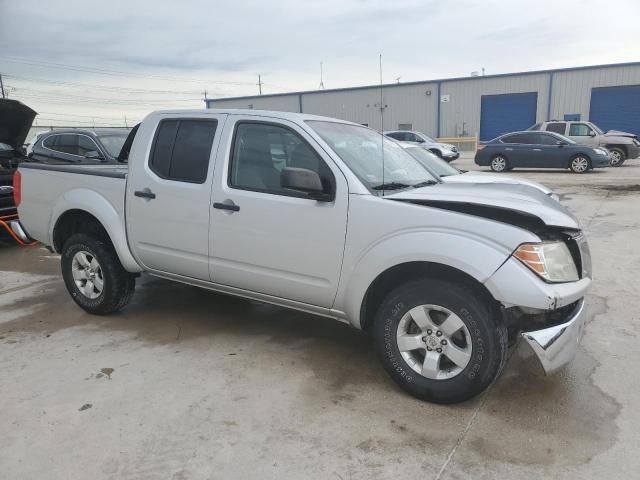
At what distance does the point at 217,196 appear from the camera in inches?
145

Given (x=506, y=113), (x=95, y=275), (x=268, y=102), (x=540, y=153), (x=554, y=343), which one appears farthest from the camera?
(x=268, y=102)

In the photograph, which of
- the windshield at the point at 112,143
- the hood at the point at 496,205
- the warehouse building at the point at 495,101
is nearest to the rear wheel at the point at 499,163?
the warehouse building at the point at 495,101

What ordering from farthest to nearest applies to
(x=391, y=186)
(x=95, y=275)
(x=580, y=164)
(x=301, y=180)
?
(x=580, y=164)
(x=95, y=275)
(x=391, y=186)
(x=301, y=180)

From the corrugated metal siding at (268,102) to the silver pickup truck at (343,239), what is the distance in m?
39.2

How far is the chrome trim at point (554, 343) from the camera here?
→ 271 cm

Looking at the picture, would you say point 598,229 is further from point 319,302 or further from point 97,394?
point 97,394

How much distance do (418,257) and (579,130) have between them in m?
19.6

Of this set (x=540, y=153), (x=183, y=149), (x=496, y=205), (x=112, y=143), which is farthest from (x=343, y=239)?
(x=540, y=153)

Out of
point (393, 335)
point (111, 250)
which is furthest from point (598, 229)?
point (111, 250)

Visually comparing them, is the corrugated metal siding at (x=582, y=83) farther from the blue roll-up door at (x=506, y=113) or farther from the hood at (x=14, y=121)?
the hood at (x=14, y=121)

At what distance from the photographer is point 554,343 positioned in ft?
8.89

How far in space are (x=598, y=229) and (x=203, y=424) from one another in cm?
760

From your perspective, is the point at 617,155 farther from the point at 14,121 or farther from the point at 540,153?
the point at 14,121

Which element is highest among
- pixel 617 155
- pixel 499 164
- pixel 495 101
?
pixel 495 101
